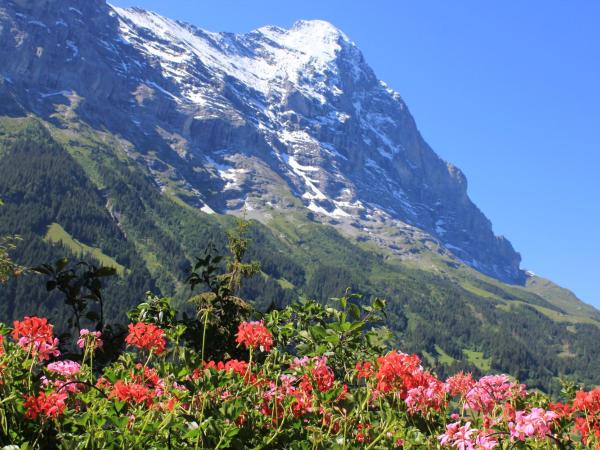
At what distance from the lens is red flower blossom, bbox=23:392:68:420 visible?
3.88 metres

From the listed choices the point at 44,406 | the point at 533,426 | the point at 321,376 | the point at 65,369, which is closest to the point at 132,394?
the point at 65,369

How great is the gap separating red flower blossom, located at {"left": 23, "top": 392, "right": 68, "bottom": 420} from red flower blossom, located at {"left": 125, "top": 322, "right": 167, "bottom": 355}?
5.70 feet

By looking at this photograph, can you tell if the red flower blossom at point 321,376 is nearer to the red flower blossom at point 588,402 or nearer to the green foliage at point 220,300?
the green foliage at point 220,300

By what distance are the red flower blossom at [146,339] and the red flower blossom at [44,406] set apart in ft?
5.70

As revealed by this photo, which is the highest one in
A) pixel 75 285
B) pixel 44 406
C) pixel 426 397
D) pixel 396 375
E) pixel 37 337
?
pixel 396 375

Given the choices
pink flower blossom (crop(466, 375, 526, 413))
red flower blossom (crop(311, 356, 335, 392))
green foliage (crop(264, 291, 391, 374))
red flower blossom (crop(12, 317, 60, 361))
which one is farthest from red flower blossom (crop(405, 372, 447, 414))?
red flower blossom (crop(12, 317, 60, 361))

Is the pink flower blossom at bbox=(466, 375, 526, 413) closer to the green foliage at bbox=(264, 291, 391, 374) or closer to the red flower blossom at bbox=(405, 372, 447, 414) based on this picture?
→ the red flower blossom at bbox=(405, 372, 447, 414)

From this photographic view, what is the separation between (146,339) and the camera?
5.80 meters

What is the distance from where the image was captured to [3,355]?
4.44m

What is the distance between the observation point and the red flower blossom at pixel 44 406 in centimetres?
388

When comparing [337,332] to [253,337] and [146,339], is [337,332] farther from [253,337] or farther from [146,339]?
[146,339]

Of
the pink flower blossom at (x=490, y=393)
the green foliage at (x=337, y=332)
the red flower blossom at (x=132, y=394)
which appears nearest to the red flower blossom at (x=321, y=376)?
the green foliage at (x=337, y=332)

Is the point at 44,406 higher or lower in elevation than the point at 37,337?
Result: lower

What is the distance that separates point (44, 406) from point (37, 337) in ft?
3.99
